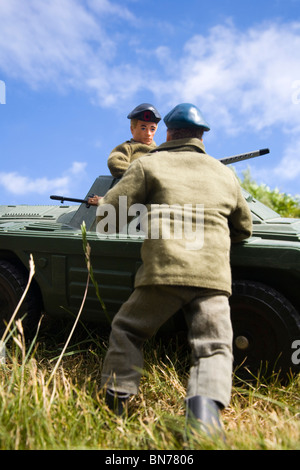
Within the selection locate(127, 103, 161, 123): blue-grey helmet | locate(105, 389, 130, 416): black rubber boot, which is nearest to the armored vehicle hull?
locate(105, 389, 130, 416): black rubber boot

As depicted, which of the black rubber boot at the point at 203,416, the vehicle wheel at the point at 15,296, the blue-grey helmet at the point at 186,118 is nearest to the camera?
the black rubber boot at the point at 203,416

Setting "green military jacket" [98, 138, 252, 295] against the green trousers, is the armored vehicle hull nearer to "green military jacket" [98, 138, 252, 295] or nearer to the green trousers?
"green military jacket" [98, 138, 252, 295]

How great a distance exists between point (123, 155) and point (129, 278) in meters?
1.18

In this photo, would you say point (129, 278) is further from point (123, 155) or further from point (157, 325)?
point (123, 155)

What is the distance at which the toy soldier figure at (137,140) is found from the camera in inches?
153

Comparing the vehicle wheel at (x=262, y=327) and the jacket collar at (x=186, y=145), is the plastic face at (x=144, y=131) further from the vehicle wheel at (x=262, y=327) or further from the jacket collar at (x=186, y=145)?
→ the vehicle wheel at (x=262, y=327)

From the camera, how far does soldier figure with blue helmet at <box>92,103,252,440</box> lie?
242 cm

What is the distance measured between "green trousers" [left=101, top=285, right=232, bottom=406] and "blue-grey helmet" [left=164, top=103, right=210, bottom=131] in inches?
38.7

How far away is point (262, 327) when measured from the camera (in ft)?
9.84

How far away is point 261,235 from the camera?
3207 mm
